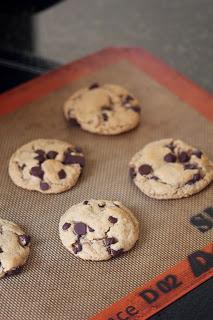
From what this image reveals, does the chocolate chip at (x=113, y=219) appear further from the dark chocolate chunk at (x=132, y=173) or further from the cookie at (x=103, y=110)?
the cookie at (x=103, y=110)

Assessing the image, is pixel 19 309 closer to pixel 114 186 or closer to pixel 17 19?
pixel 114 186

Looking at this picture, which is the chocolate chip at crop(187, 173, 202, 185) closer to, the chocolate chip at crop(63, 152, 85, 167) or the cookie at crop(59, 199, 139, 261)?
the cookie at crop(59, 199, 139, 261)

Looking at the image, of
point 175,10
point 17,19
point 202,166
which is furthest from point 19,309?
point 175,10

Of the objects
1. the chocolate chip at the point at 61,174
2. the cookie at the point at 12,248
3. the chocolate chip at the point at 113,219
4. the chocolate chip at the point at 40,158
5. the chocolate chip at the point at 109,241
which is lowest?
the cookie at the point at 12,248

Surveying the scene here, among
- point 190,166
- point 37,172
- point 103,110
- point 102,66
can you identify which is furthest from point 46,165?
point 102,66

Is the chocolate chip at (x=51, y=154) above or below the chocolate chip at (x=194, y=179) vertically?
below

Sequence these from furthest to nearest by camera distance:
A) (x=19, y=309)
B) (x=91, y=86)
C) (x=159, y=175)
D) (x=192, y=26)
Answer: (x=192, y=26), (x=91, y=86), (x=159, y=175), (x=19, y=309)

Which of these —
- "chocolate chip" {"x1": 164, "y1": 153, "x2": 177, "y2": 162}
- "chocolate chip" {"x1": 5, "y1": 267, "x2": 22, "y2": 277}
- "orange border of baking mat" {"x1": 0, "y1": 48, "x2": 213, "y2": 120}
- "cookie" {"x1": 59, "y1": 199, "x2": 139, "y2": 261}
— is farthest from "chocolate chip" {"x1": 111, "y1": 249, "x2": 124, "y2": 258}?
"orange border of baking mat" {"x1": 0, "y1": 48, "x2": 213, "y2": 120}

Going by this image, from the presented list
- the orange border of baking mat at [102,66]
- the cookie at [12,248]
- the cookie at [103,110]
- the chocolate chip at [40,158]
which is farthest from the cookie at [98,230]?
the orange border of baking mat at [102,66]
